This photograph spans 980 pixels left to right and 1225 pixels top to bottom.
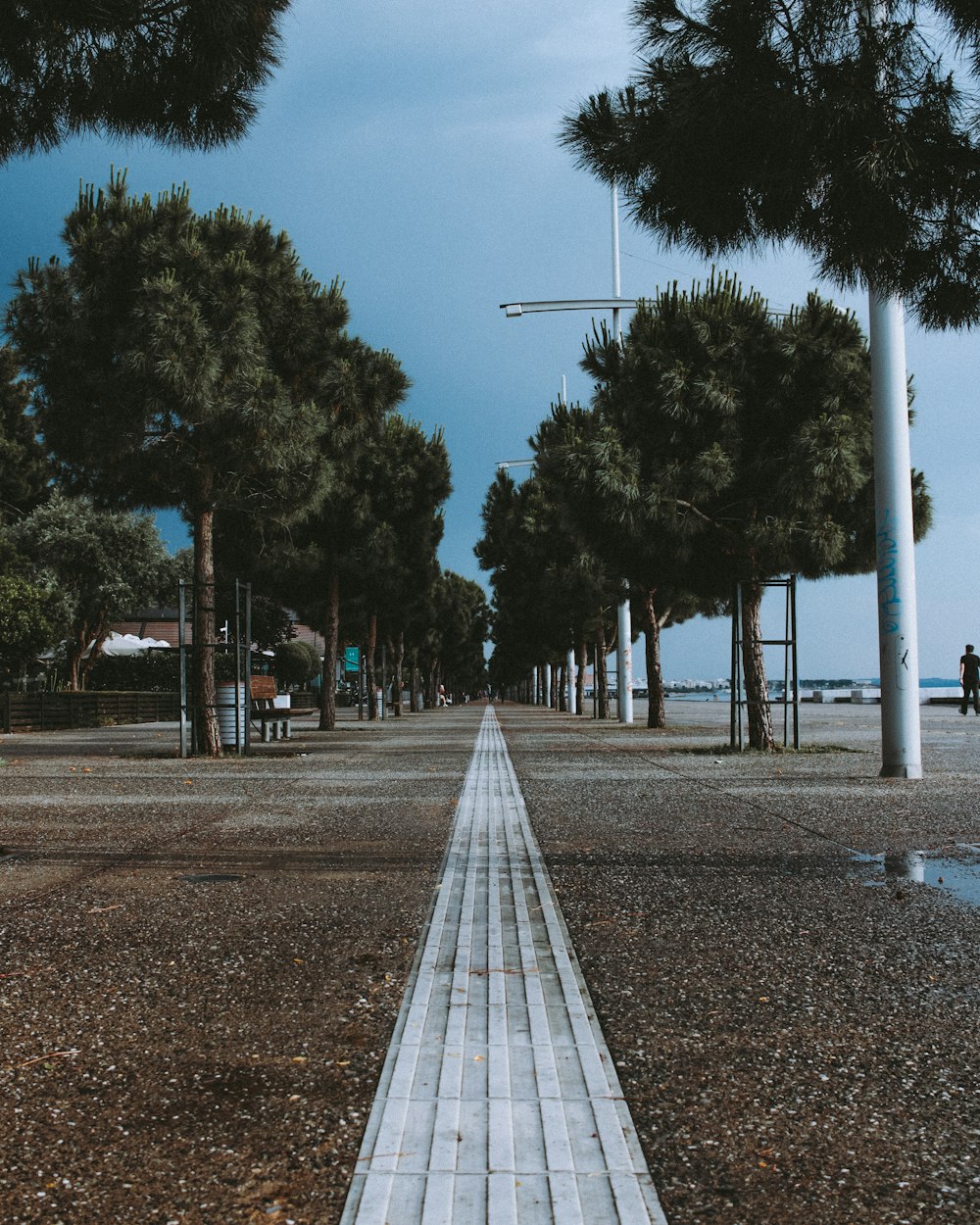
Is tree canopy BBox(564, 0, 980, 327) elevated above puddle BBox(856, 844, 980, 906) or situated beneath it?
elevated above

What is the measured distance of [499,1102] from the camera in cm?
258

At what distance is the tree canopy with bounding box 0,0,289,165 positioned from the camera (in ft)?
18.5

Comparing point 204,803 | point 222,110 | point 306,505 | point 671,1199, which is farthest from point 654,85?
point 306,505

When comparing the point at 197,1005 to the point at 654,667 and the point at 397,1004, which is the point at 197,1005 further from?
the point at 654,667

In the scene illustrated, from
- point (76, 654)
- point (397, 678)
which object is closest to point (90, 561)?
point (76, 654)

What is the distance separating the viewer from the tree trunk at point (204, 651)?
16359 millimetres

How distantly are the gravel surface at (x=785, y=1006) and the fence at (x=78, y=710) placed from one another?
2166cm

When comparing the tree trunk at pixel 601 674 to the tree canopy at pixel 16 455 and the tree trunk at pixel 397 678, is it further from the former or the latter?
the tree canopy at pixel 16 455

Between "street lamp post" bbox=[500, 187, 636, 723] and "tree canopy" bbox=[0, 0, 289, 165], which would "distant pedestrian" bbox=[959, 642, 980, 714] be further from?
"tree canopy" bbox=[0, 0, 289, 165]

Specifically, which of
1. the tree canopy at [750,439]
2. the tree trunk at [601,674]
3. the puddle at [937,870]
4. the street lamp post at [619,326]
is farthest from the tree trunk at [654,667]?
the puddle at [937,870]

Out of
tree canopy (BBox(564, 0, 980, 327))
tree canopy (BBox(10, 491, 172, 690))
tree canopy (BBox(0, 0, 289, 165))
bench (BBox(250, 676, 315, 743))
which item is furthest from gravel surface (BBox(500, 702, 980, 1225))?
tree canopy (BBox(10, 491, 172, 690))

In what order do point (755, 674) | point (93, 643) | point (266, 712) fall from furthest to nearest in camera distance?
1. point (93, 643)
2. point (266, 712)
3. point (755, 674)

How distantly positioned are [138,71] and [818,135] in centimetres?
373

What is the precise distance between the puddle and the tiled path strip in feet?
6.42
